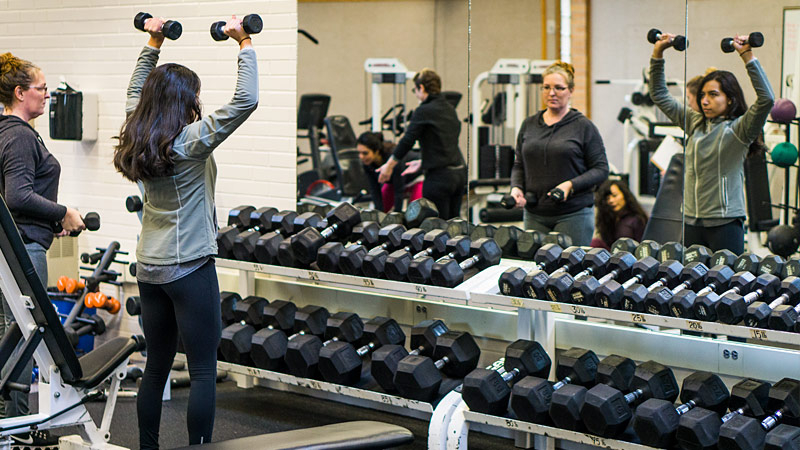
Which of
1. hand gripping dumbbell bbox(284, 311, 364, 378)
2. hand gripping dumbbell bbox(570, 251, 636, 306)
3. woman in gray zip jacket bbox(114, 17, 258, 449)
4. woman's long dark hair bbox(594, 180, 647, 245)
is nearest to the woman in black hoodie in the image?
woman's long dark hair bbox(594, 180, 647, 245)

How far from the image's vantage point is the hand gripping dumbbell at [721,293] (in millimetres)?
3029

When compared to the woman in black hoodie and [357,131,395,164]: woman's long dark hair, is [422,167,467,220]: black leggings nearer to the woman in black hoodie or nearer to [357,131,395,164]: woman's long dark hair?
[357,131,395,164]: woman's long dark hair

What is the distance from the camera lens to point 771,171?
367 cm

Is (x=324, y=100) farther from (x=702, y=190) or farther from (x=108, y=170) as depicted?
(x=702, y=190)

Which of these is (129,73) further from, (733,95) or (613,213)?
(733,95)

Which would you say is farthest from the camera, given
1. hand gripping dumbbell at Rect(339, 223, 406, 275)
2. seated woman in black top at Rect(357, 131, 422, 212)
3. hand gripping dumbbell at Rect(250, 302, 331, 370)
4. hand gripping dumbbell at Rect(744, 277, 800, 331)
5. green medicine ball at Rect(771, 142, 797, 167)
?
seated woman in black top at Rect(357, 131, 422, 212)

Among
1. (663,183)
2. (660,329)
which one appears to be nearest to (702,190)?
(663,183)

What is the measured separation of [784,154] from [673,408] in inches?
47.2

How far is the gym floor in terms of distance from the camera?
393cm

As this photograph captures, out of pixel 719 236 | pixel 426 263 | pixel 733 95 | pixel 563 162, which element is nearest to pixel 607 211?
pixel 563 162

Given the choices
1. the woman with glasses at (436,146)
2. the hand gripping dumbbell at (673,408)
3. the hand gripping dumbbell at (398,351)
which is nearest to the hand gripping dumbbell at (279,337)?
the hand gripping dumbbell at (398,351)

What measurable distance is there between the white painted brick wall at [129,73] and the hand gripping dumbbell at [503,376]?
67.7 inches

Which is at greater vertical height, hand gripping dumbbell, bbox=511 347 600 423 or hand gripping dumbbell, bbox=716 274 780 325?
hand gripping dumbbell, bbox=716 274 780 325

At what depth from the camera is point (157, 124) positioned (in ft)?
9.40
